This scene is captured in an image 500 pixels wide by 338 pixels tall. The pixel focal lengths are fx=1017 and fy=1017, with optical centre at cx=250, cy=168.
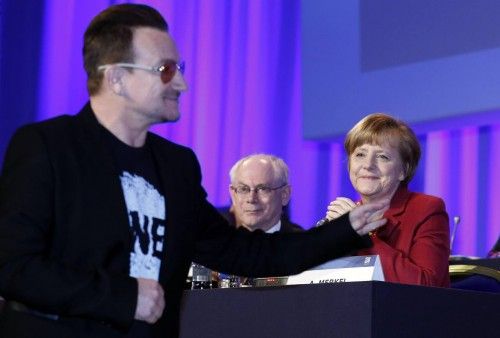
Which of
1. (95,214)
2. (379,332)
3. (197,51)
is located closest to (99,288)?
(95,214)

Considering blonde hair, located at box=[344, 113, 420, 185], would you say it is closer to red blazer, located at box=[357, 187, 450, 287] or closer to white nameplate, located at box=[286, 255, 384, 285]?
red blazer, located at box=[357, 187, 450, 287]

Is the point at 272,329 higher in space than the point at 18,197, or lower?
lower

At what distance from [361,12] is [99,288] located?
14.0ft

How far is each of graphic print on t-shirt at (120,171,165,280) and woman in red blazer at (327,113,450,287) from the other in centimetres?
106

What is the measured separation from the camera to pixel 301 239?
229 centimetres

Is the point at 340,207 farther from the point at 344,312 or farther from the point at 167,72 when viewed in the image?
the point at 167,72

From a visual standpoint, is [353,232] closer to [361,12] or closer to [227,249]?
[227,249]

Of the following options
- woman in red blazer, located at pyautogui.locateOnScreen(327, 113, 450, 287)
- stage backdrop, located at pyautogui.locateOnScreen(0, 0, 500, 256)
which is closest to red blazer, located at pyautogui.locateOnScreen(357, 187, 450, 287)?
woman in red blazer, located at pyautogui.locateOnScreen(327, 113, 450, 287)

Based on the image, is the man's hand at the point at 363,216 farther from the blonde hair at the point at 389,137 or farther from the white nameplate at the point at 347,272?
the blonde hair at the point at 389,137

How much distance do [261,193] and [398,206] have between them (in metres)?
1.11

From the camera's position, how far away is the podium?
2695 millimetres

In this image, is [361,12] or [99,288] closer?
[99,288]

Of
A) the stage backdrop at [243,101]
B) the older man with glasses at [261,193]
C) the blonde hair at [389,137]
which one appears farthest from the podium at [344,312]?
the stage backdrop at [243,101]

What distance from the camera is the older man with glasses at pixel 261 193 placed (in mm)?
4344
